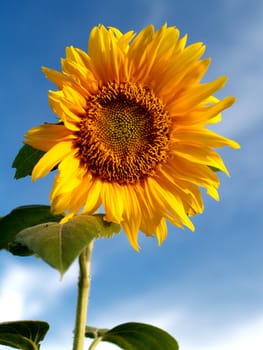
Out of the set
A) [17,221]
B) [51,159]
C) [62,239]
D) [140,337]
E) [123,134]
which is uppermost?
[123,134]

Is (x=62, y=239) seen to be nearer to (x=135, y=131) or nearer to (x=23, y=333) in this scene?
(x=23, y=333)

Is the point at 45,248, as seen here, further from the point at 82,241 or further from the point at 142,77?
the point at 142,77

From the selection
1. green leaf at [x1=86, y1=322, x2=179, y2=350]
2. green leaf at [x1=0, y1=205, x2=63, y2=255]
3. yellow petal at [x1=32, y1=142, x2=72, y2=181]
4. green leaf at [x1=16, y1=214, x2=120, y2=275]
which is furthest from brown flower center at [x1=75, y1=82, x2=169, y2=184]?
green leaf at [x1=86, y1=322, x2=179, y2=350]

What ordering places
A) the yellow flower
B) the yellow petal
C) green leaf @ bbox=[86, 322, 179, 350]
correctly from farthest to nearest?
green leaf @ bbox=[86, 322, 179, 350], the yellow flower, the yellow petal

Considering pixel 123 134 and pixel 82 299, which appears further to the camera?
pixel 123 134

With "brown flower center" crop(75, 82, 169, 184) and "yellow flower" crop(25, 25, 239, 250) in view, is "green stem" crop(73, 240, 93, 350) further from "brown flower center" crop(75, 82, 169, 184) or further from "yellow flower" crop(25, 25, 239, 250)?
"brown flower center" crop(75, 82, 169, 184)

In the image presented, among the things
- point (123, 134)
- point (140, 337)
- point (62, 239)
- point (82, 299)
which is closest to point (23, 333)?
point (82, 299)

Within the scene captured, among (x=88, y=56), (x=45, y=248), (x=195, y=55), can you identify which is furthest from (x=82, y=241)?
(x=195, y=55)

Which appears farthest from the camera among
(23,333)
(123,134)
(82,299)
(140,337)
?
(123,134)
